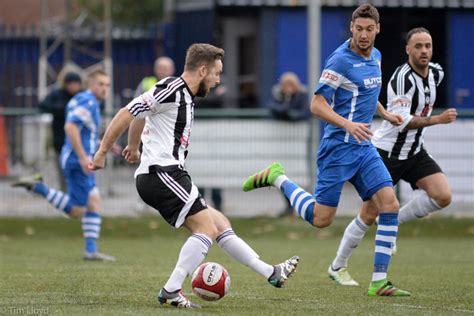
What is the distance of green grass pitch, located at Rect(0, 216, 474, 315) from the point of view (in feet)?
28.8

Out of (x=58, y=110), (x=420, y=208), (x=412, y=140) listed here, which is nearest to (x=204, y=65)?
(x=412, y=140)

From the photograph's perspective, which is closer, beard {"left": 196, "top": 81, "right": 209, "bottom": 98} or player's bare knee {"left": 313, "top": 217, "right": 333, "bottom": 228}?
beard {"left": 196, "top": 81, "right": 209, "bottom": 98}

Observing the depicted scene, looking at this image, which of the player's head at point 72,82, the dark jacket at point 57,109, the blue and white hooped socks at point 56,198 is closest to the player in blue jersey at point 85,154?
the blue and white hooped socks at point 56,198

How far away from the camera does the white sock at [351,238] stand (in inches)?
419

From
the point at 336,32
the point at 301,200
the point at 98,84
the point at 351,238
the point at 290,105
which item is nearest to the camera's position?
the point at 301,200

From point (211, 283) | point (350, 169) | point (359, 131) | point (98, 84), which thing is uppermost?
point (98, 84)

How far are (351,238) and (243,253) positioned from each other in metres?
2.00

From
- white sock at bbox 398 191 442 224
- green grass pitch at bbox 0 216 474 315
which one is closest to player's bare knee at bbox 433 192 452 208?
white sock at bbox 398 191 442 224

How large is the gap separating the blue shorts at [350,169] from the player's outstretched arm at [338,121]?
405 millimetres

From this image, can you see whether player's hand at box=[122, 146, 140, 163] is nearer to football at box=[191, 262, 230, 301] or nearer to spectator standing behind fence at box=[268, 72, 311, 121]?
football at box=[191, 262, 230, 301]

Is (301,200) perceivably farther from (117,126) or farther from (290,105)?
(290,105)

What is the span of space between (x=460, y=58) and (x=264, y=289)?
1466cm

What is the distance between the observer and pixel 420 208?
469 inches

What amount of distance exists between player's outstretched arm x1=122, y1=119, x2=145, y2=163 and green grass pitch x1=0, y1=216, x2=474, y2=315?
3.78ft
